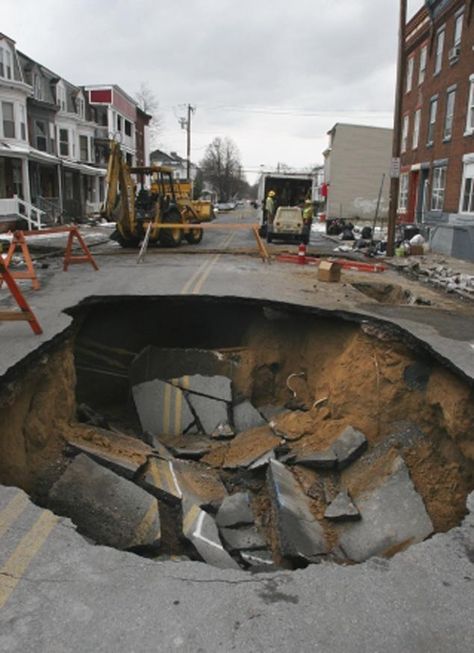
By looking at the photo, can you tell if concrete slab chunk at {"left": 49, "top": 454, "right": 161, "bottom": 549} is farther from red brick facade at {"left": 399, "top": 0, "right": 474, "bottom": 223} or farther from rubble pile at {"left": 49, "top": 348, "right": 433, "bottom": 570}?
red brick facade at {"left": 399, "top": 0, "right": 474, "bottom": 223}

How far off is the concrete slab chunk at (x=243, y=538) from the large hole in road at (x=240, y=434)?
0.02 meters

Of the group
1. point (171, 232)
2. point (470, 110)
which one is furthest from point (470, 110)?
point (171, 232)

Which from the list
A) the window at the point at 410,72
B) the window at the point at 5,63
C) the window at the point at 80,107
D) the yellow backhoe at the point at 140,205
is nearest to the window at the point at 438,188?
the window at the point at 410,72

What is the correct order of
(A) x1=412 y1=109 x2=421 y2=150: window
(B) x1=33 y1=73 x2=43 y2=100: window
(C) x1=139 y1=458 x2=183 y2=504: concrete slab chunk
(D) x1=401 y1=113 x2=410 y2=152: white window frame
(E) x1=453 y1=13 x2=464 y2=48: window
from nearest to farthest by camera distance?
(C) x1=139 y1=458 x2=183 y2=504: concrete slab chunk < (E) x1=453 y1=13 x2=464 y2=48: window < (A) x1=412 y1=109 x2=421 y2=150: window < (D) x1=401 y1=113 x2=410 y2=152: white window frame < (B) x1=33 y1=73 x2=43 y2=100: window

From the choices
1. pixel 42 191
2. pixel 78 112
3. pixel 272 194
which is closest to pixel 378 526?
pixel 272 194

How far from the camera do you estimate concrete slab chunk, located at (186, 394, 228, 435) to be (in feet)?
25.4

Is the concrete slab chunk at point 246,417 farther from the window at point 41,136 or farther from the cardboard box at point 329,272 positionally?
the window at point 41,136

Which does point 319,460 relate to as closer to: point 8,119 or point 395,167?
point 395,167

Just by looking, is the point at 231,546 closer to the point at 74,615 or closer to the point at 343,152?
the point at 74,615

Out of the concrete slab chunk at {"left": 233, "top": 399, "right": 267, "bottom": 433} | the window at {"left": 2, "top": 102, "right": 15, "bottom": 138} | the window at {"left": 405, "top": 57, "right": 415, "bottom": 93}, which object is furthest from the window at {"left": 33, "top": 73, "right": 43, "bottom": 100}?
the concrete slab chunk at {"left": 233, "top": 399, "right": 267, "bottom": 433}

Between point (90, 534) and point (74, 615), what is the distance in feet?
5.73

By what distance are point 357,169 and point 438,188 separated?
Answer: 21041 mm

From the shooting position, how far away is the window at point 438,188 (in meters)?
23.8

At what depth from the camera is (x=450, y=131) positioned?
23.0m
